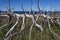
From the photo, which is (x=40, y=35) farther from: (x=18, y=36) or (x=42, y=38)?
(x=18, y=36)

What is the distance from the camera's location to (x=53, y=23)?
6.54m

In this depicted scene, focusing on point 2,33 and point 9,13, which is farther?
point 2,33

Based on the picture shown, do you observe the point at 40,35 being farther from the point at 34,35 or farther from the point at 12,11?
the point at 12,11

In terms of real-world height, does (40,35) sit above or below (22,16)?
below

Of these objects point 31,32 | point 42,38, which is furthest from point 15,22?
point 42,38

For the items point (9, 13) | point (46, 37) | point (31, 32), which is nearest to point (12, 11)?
point (9, 13)

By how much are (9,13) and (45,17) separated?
3.33 feet

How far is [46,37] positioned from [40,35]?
26 cm

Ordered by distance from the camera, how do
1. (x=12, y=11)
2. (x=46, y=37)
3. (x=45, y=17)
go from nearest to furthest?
(x=12, y=11) → (x=45, y=17) → (x=46, y=37)

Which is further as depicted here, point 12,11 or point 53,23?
point 53,23

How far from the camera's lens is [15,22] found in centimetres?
594

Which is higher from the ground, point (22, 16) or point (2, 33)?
point (22, 16)

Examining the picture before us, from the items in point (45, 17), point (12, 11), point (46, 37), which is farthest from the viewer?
point (46, 37)

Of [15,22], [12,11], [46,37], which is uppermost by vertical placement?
[12,11]
